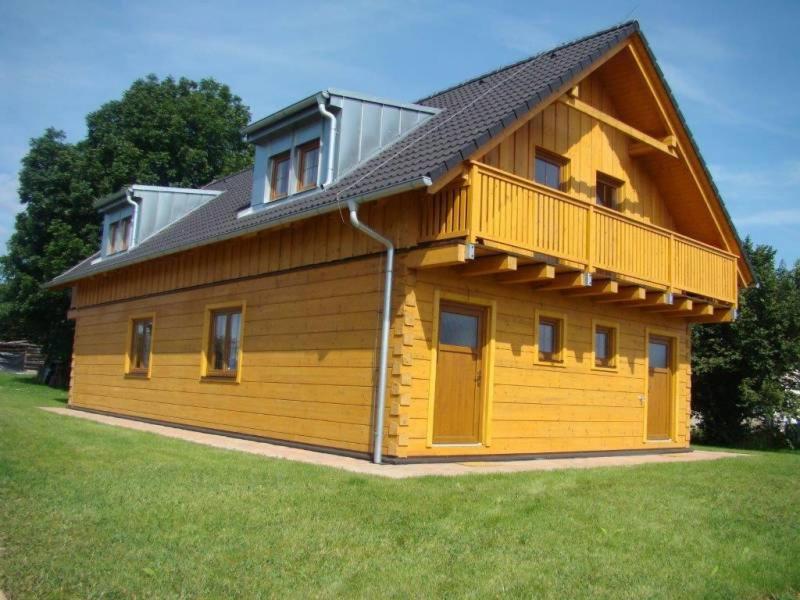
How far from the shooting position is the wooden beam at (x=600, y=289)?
39.3ft

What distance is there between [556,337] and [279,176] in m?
5.89

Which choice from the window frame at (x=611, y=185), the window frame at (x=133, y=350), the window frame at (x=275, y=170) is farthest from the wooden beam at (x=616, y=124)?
the window frame at (x=133, y=350)

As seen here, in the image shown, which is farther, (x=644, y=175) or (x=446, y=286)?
(x=644, y=175)

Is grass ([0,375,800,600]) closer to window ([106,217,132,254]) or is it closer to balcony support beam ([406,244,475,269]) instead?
balcony support beam ([406,244,475,269])

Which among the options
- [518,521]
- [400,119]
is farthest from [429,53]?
[518,521]

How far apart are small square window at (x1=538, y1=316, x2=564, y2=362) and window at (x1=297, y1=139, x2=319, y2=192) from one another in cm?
466

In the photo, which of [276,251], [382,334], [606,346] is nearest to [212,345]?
[276,251]

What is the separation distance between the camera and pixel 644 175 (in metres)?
15.3

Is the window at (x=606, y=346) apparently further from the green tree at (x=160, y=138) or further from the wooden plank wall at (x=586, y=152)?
the green tree at (x=160, y=138)

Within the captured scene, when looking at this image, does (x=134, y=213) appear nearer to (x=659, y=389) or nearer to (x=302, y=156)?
(x=302, y=156)

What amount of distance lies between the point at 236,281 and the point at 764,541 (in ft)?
32.5

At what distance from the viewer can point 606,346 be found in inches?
549

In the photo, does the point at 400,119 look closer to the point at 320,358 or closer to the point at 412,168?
the point at 412,168

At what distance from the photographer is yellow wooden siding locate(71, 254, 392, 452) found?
11.0 metres
